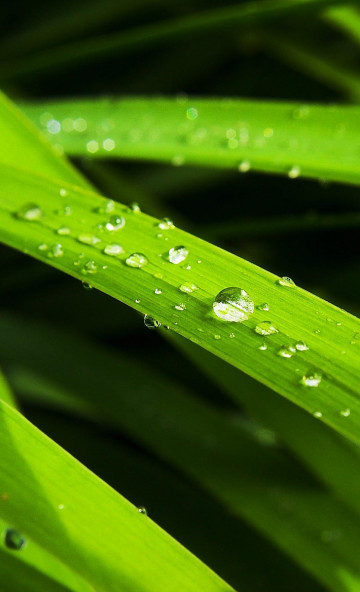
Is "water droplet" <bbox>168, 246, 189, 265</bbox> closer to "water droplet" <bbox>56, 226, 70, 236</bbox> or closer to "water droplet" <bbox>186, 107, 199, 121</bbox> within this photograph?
"water droplet" <bbox>56, 226, 70, 236</bbox>

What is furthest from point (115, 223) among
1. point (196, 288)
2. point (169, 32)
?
point (169, 32)

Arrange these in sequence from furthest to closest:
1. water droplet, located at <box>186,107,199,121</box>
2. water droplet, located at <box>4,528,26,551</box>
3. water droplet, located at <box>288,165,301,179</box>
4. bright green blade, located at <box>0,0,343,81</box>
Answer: bright green blade, located at <box>0,0,343,81</box>, water droplet, located at <box>186,107,199,121</box>, water droplet, located at <box>288,165,301,179</box>, water droplet, located at <box>4,528,26,551</box>

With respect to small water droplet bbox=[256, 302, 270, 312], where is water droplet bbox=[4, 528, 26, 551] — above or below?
below

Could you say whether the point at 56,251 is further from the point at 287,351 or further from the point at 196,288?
the point at 287,351

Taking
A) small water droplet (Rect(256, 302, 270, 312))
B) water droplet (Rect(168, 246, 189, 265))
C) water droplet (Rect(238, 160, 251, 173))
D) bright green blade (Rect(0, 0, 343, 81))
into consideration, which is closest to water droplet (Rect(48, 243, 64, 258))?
water droplet (Rect(168, 246, 189, 265))

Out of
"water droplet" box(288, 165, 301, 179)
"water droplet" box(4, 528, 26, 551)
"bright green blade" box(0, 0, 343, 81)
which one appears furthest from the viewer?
"bright green blade" box(0, 0, 343, 81)

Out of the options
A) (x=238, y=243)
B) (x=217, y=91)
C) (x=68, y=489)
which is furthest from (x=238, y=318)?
(x=217, y=91)

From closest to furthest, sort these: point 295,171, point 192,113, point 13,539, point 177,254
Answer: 1. point 13,539
2. point 177,254
3. point 295,171
4. point 192,113
